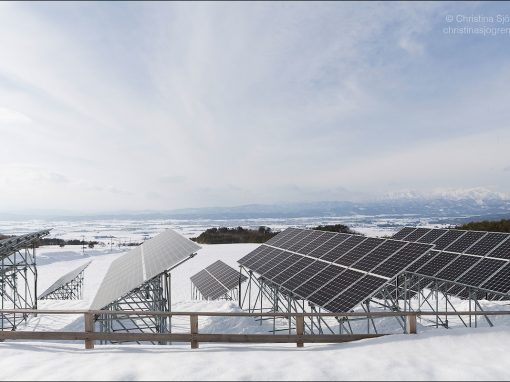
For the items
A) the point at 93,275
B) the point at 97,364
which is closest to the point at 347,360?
the point at 97,364

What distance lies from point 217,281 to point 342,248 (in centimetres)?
1264

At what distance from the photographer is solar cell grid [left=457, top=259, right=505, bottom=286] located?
15078 mm

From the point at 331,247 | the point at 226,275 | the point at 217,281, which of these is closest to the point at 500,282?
the point at 331,247

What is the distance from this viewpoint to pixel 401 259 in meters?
12.9

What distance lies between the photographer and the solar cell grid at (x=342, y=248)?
54.1 feet

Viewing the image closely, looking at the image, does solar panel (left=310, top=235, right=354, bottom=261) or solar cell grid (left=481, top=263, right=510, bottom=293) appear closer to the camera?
solar cell grid (left=481, top=263, right=510, bottom=293)

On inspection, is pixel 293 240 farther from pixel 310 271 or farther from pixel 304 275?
pixel 304 275

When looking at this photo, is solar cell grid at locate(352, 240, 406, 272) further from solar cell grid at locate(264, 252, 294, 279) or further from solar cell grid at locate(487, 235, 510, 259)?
solar cell grid at locate(487, 235, 510, 259)

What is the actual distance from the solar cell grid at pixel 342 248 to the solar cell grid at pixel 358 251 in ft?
1.16

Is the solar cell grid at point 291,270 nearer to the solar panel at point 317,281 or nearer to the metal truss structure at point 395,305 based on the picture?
the metal truss structure at point 395,305

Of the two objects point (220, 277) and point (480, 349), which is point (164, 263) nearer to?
point (480, 349)

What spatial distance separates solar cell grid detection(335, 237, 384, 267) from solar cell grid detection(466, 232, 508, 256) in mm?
6158

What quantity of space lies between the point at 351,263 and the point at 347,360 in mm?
7150

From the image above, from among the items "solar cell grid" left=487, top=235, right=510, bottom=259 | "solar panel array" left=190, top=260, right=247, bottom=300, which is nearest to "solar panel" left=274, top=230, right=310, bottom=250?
"solar panel array" left=190, top=260, right=247, bottom=300
